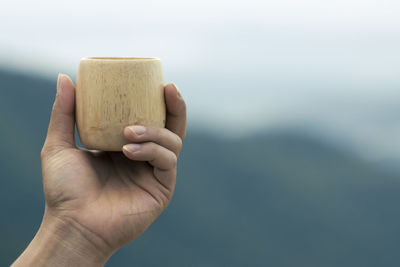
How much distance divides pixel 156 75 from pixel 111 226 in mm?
316

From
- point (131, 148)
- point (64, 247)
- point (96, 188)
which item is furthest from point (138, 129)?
point (64, 247)

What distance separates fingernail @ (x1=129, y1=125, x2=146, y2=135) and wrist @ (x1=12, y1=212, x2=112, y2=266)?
0.22 m

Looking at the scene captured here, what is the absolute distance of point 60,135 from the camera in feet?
3.20

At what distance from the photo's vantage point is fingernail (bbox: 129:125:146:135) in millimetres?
880

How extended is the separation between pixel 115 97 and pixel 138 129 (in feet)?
0.25

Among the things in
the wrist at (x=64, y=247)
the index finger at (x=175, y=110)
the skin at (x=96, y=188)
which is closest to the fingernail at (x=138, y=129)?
the skin at (x=96, y=188)

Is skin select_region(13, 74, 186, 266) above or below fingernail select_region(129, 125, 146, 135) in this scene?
below

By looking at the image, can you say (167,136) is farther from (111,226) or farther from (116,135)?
(111,226)

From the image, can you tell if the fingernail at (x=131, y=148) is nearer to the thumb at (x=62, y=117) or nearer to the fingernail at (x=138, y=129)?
the fingernail at (x=138, y=129)

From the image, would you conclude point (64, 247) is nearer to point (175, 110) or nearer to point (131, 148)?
point (131, 148)

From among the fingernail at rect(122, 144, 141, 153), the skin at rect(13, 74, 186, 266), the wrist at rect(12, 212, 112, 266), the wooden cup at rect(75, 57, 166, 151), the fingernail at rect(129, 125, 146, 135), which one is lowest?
the wrist at rect(12, 212, 112, 266)

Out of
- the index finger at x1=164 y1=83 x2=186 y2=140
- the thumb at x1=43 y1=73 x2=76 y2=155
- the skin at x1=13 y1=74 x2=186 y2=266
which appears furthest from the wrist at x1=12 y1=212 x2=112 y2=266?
the index finger at x1=164 y1=83 x2=186 y2=140

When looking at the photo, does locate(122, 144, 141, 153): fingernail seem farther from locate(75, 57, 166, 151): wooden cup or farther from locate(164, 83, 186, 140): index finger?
locate(164, 83, 186, 140): index finger

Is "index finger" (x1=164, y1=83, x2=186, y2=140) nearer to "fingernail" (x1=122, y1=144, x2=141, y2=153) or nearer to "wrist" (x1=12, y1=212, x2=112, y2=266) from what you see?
"fingernail" (x1=122, y1=144, x2=141, y2=153)
